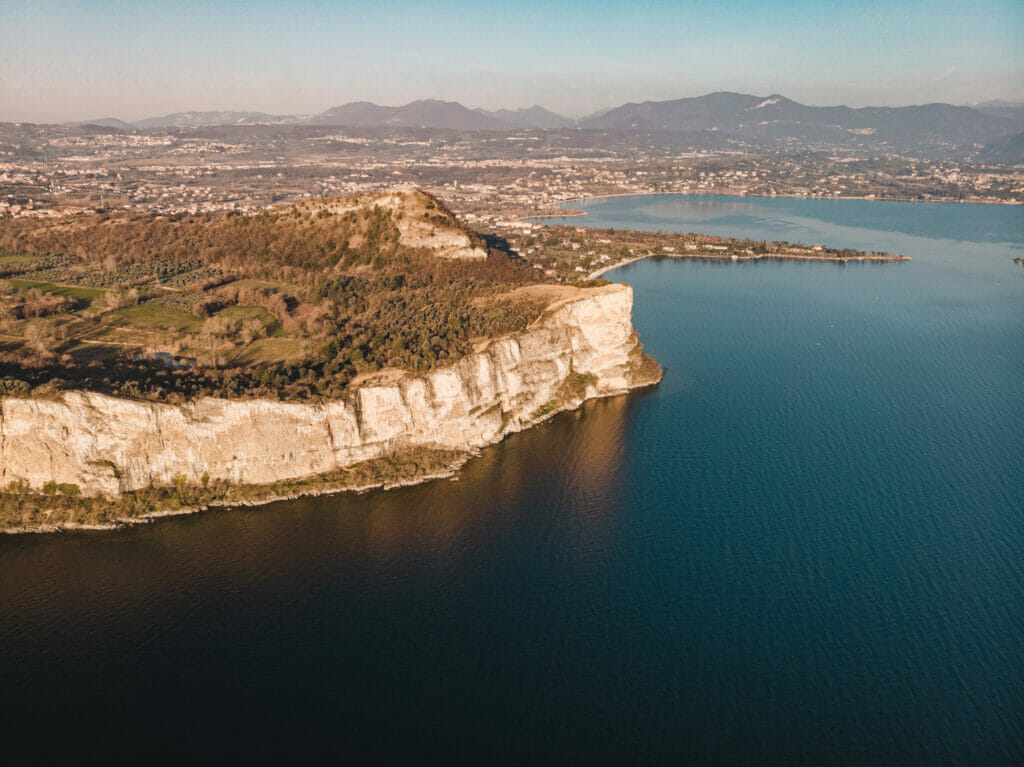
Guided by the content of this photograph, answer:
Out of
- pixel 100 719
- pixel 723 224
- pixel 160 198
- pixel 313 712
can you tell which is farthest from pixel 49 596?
pixel 723 224

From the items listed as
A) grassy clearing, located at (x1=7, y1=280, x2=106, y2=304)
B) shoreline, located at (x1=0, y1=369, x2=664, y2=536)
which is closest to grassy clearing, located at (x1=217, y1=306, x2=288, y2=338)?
grassy clearing, located at (x1=7, y1=280, x2=106, y2=304)

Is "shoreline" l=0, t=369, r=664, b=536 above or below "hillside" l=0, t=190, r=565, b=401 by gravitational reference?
below

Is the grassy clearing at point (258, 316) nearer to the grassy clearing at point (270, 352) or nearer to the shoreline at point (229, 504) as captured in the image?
the grassy clearing at point (270, 352)

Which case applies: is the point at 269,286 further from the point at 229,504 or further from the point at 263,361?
the point at 229,504

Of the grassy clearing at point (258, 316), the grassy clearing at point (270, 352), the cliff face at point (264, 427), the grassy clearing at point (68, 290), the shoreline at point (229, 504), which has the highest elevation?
the grassy clearing at point (68, 290)

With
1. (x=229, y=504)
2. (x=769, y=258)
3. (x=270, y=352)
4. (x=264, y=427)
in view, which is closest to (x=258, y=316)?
(x=270, y=352)

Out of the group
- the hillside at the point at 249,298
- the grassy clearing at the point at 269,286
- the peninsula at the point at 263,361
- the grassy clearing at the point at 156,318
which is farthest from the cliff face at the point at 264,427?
the grassy clearing at the point at 269,286

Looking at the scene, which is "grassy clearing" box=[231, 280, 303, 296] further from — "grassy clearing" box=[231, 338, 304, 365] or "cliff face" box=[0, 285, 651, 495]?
"cliff face" box=[0, 285, 651, 495]
